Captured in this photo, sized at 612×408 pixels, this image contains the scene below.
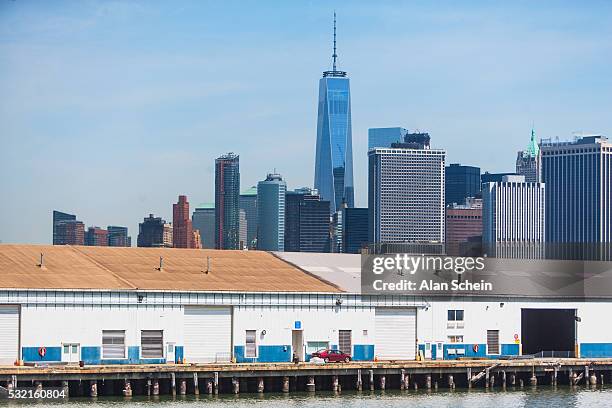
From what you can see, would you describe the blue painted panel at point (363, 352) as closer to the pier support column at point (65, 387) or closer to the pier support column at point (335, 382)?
the pier support column at point (335, 382)

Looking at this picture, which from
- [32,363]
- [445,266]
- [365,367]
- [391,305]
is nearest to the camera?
[32,363]

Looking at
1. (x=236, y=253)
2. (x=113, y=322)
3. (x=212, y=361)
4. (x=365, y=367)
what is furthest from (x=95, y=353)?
(x=236, y=253)

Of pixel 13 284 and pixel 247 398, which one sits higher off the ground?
pixel 13 284

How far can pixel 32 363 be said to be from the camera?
264ft

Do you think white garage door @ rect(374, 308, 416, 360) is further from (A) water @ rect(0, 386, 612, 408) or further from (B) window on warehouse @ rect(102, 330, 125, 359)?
(B) window on warehouse @ rect(102, 330, 125, 359)

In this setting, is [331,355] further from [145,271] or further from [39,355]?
[39,355]

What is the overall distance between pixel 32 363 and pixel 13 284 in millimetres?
4967

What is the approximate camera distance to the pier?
7831 centimetres

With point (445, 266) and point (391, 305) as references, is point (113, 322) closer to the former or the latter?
point (391, 305)

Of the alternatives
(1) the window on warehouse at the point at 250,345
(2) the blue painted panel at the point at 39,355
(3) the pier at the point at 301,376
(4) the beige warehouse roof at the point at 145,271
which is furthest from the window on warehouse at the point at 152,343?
(1) the window on warehouse at the point at 250,345

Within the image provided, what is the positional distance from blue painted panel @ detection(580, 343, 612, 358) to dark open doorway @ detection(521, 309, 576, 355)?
2613 mm

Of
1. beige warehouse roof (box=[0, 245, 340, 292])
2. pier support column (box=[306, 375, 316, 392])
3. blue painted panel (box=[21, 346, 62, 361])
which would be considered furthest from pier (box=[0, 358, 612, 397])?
beige warehouse roof (box=[0, 245, 340, 292])

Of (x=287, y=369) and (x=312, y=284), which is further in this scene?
(x=312, y=284)

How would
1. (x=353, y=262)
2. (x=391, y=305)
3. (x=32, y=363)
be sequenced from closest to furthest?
(x=32, y=363)
(x=391, y=305)
(x=353, y=262)
